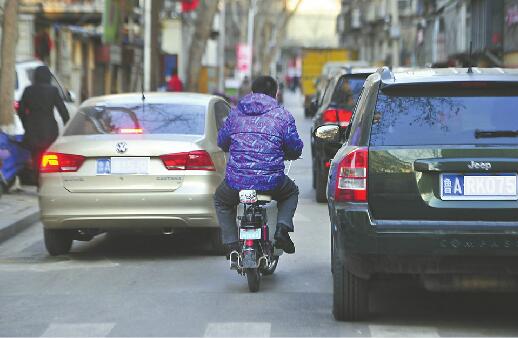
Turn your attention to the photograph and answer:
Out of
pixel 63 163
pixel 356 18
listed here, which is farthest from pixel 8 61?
pixel 356 18

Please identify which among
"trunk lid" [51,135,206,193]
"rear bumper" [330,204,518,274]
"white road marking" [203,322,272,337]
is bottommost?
"white road marking" [203,322,272,337]

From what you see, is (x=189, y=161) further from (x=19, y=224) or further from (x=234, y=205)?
(x=19, y=224)

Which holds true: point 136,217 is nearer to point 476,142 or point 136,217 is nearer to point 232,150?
point 232,150

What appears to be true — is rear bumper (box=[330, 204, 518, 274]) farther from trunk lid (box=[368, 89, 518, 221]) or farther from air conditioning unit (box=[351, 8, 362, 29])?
air conditioning unit (box=[351, 8, 362, 29])

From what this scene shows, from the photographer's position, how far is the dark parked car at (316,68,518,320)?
729 centimetres

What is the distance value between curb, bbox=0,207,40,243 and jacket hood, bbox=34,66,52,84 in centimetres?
204

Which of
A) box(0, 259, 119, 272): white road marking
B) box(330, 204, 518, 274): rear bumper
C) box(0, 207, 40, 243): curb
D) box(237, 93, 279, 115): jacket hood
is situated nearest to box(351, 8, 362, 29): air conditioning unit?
box(0, 207, 40, 243): curb

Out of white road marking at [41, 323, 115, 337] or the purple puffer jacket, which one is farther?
the purple puffer jacket

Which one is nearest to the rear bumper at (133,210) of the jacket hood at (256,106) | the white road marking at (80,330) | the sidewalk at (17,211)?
the jacket hood at (256,106)

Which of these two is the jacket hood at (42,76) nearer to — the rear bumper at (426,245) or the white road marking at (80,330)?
the white road marking at (80,330)

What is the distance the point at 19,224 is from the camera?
1378cm

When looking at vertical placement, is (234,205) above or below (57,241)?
above

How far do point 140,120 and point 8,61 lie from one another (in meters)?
8.33

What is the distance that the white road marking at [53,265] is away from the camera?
1075 centimetres
